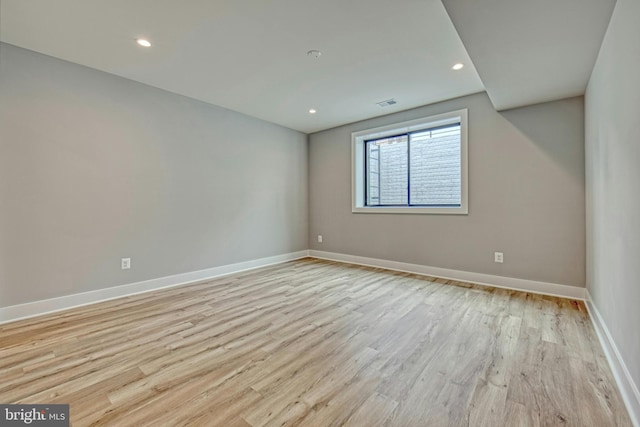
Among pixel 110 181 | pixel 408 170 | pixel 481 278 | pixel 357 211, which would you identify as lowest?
pixel 481 278

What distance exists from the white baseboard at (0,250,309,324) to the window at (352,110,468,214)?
7.61 feet

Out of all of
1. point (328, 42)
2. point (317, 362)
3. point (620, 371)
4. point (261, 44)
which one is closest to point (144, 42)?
point (261, 44)

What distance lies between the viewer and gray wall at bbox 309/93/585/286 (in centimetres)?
311

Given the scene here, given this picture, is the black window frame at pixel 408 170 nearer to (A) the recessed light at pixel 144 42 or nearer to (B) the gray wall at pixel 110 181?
(B) the gray wall at pixel 110 181

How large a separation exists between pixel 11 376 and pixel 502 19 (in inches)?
152

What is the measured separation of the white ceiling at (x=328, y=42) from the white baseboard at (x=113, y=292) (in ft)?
7.97

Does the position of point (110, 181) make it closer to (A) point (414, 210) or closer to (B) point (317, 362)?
(B) point (317, 362)

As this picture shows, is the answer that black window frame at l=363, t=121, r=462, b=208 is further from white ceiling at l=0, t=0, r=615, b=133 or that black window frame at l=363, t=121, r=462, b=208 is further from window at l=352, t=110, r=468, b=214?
white ceiling at l=0, t=0, r=615, b=133

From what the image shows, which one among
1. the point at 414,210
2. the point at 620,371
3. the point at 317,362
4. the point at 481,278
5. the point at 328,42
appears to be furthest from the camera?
the point at 414,210

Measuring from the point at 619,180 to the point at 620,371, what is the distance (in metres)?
1.13

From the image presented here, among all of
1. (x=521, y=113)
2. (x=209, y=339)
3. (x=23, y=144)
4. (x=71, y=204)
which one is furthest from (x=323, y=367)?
(x=521, y=113)

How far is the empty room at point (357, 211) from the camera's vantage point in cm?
155

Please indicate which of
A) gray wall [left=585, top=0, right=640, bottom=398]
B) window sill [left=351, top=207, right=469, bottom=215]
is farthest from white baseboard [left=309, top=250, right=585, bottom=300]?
window sill [left=351, top=207, right=469, bottom=215]

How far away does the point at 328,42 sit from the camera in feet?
8.19
